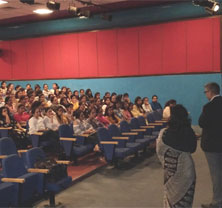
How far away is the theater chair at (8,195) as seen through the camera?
367 centimetres

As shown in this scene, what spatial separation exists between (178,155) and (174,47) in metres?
8.12

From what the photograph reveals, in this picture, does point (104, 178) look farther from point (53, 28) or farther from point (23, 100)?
point (53, 28)

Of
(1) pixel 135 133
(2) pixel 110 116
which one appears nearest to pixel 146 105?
(2) pixel 110 116

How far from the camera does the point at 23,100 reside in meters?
8.63

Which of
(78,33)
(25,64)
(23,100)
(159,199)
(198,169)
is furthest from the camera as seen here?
(25,64)

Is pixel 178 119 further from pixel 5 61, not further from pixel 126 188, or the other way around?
pixel 5 61

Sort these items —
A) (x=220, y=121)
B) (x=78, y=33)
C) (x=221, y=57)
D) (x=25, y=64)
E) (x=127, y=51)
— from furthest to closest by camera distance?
(x=25, y=64)
(x=78, y=33)
(x=127, y=51)
(x=221, y=57)
(x=220, y=121)

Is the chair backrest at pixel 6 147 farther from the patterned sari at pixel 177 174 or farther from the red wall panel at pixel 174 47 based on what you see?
the red wall panel at pixel 174 47

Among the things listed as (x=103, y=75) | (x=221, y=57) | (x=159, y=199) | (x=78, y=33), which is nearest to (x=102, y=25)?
(x=78, y=33)

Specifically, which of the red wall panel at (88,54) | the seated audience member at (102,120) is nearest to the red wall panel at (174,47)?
the red wall panel at (88,54)

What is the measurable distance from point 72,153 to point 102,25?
276 inches

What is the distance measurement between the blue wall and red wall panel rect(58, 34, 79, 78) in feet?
1.44

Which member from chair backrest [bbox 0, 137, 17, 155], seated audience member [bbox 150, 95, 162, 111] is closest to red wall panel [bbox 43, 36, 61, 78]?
seated audience member [bbox 150, 95, 162, 111]

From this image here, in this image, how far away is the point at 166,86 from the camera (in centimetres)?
1099
